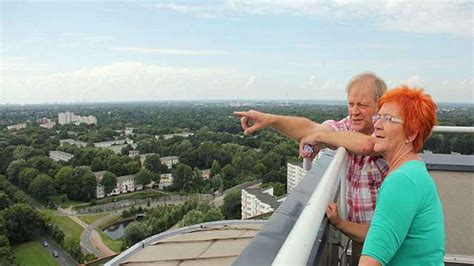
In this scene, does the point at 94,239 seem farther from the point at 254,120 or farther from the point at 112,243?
the point at 254,120

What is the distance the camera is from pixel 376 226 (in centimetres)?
86

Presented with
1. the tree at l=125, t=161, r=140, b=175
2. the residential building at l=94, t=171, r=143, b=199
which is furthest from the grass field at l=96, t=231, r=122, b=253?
the tree at l=125, t=161, r=140, b=175

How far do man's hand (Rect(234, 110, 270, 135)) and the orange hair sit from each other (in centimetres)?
58

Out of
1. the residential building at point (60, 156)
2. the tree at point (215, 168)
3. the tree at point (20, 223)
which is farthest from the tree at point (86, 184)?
the tree at point (215, 168)

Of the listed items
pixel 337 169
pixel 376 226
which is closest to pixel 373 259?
pixel 376 226

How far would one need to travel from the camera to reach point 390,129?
1.06 meters

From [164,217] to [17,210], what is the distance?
10.6 meters

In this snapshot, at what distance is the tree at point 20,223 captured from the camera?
30.7m

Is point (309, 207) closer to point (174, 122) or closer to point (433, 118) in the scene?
point (433, 118)

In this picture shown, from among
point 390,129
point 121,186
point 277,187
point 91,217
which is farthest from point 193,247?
point 121,186

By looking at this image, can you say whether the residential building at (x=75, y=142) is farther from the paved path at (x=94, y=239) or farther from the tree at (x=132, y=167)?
the paved path at (x=94, y=239)

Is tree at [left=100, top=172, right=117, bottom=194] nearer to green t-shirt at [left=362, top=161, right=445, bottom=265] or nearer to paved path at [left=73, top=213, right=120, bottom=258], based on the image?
paved path at [left=73, top=213, right=120, bottom=258]

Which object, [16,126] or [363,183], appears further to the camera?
[16,126]

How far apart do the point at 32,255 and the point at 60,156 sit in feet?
95.8
